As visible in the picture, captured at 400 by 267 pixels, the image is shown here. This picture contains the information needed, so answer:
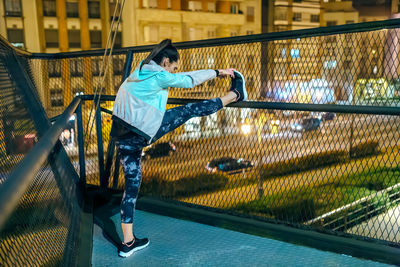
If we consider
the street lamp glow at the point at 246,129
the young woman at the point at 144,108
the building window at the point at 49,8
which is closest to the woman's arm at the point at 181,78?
the young woman at the point at 144,108

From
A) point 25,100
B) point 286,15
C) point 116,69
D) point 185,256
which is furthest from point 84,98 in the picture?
point 286,15

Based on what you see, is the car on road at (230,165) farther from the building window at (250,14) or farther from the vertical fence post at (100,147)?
the building window at (250,14)

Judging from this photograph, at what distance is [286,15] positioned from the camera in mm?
42719

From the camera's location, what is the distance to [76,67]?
4426 mm

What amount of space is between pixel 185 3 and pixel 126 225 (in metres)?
32.3

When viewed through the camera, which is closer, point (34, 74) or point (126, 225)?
point (126, 225)

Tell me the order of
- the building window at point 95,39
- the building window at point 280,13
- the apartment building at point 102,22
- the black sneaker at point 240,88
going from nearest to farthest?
1. the black sneaker at point 240,88
2. the apartment building at point 102,22
3. the building window at point 95,39
4. the building window at point 280,13

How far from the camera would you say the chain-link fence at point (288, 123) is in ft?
9.21

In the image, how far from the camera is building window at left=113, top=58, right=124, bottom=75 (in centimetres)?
424

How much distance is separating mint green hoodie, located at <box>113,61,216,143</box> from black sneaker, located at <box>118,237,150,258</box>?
2.71 feet

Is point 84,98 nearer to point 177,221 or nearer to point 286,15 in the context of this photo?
point 177,221

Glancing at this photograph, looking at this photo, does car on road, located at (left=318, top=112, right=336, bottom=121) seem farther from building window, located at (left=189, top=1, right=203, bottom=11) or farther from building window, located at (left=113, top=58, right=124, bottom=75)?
building window, located at (left=189, top=1, right=203, bottom=11)

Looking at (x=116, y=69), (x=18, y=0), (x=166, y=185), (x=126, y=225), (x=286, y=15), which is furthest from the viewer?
(x=286, y=15)

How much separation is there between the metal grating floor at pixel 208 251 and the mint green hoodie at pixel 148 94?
0.91m
